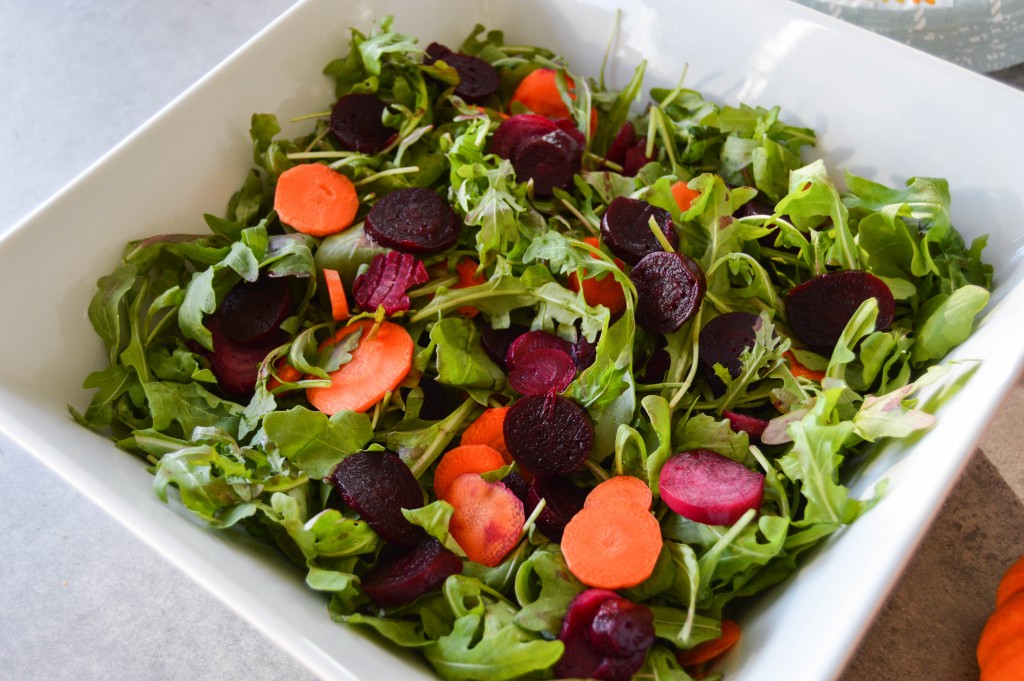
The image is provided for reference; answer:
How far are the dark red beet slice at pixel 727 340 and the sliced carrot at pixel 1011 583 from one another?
0.54 m

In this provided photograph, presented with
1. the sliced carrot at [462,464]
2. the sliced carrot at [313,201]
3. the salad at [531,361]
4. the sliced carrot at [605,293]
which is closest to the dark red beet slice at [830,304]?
the salad at [531,361]

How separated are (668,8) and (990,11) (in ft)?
2.42

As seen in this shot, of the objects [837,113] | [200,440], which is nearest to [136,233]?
[200,440]

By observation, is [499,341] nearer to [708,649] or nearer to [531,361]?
[531,361]

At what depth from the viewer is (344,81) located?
1.41 meters

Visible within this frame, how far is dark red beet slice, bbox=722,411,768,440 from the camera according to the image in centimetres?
104

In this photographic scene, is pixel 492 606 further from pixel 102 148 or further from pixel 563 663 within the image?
pixel 102 148

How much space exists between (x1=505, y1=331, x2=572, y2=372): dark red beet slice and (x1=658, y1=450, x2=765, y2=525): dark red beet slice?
221mm

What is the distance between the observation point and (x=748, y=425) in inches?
41.0

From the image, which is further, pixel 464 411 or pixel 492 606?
pixel 464 411

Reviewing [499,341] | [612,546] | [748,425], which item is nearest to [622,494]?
[612,546]

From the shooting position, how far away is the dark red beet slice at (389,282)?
1.15 m

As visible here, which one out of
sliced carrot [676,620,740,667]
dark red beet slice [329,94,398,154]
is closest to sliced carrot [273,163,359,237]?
dark red beet slice [329,94,398,154]

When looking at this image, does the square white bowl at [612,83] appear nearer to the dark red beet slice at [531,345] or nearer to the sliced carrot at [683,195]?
the sliced carrot at [683,195]
